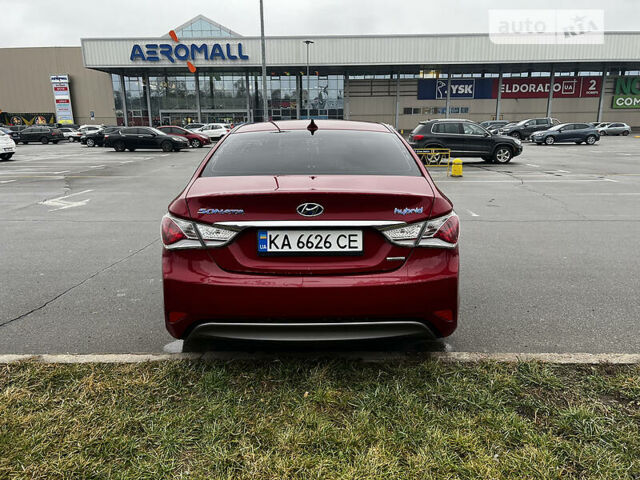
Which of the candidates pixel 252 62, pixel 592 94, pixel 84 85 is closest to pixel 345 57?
pixel 252 62

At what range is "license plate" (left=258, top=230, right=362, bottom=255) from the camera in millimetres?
2545

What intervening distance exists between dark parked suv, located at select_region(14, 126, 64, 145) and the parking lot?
3422cm

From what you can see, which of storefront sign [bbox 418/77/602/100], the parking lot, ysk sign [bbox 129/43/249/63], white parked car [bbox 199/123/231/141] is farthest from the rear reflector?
storefront sign [bbox 418/77/602/100]

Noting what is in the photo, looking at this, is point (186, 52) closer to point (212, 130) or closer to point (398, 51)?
point (212, 130)

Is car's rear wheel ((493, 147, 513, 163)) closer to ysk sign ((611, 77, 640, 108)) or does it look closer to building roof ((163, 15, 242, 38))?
ysk sign ((611, 77, 640, 108))

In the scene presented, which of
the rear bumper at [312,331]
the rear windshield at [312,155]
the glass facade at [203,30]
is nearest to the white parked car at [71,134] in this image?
the glass facade at [203,30]

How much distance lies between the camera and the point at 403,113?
50.8 metres

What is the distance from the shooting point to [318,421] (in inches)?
94.9

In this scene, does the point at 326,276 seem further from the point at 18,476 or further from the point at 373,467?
the point at 18,476

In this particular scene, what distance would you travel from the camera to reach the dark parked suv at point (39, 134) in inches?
1594

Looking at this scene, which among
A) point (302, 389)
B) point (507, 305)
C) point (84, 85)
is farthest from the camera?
point (84, 85)

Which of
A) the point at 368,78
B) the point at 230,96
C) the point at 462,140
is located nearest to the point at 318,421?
the point at 462,140

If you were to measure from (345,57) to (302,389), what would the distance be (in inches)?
1818

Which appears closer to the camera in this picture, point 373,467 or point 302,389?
point 373,467
